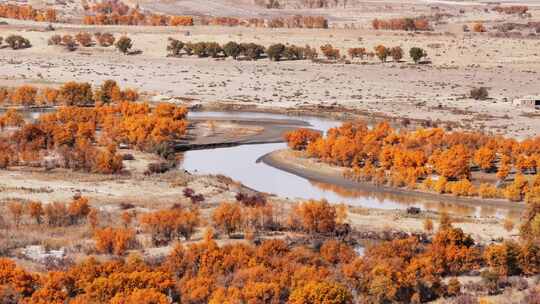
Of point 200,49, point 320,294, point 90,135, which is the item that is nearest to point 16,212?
point 320,294

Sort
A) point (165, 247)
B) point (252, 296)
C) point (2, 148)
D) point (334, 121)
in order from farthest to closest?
point (334, 121), point (2, 148), point (165, 247), point (252, 296)

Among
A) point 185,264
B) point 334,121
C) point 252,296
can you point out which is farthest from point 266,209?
point 334,121

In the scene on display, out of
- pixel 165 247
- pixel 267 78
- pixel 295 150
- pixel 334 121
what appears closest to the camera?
pixel 165 247

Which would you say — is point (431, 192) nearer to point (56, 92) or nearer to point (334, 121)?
point (334, 121)

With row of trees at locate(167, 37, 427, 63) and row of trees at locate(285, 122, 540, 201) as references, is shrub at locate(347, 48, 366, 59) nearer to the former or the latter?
row of trees at locate(167, 37, 427, 63)

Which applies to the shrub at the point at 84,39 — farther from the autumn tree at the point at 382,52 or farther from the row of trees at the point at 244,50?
the autumn tree at the point at 382,52

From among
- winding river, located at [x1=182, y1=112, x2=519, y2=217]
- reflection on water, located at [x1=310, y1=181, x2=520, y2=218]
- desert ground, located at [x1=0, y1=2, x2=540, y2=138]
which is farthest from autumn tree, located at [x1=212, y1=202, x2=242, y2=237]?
desert ground, located at [x1=0, y1=2, x2=540, y2=138]

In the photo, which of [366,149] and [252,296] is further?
[366,149]
